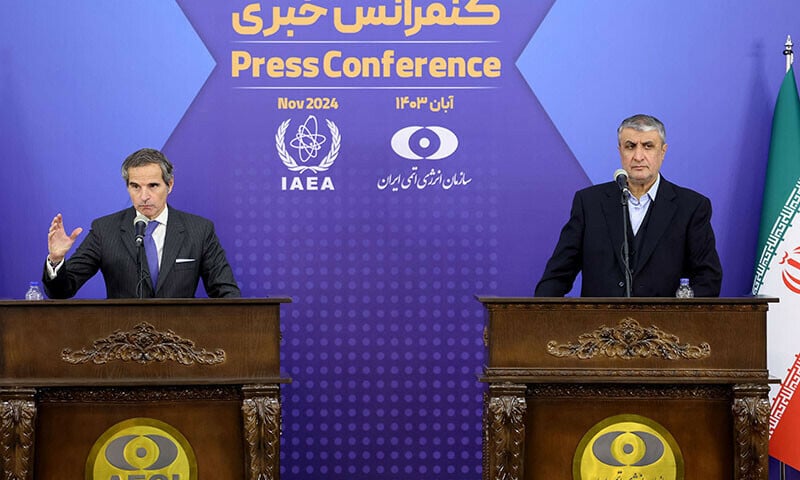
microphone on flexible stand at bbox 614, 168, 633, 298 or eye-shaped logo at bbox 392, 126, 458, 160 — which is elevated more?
eye-shaped logo at bbox 392, 126, 458, 160

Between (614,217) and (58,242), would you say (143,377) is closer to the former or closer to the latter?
(58,242)

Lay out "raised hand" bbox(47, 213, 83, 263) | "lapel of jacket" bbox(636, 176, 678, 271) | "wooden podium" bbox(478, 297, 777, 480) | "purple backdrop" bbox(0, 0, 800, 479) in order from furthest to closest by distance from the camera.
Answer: "purple backdrop" bbox(0, 0, 800, 479), "lapel of jacket" bbox(636, 176, 678, 271), "raised hand" bbox(47, 213, 83, 263), "wooden podium" bbox(478, 297, 777, 480)

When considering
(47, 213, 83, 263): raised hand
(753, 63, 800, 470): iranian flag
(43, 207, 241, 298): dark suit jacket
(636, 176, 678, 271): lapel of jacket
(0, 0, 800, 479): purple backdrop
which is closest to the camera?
(47, 213, 83, 263): raised hand

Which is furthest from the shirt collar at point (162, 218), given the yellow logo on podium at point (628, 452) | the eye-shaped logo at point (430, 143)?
the yellow logo on podium at point (628, 452)

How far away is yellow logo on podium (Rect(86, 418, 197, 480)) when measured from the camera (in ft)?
11.2

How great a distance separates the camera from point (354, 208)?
500 centimetres

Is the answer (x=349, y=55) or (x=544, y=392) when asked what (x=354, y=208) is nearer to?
Answer: (x=349, y=55)

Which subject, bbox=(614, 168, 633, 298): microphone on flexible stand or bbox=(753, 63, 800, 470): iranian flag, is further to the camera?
bbox=(753, 63, 800, 470): iranian flag

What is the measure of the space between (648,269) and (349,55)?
194cm

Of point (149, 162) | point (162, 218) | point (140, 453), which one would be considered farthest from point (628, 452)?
point (149, 162)

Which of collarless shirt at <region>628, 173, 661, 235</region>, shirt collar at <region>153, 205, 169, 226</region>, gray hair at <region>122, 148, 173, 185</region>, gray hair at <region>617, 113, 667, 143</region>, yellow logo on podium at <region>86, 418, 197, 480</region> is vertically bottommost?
yellow logo on podium at <region>86, 418, 197, 480</region>

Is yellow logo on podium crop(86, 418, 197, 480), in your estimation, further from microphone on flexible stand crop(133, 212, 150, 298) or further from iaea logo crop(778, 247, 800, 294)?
iaea logo crop(778, 247, 800, 294)

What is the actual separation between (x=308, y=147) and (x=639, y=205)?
69.7 inches

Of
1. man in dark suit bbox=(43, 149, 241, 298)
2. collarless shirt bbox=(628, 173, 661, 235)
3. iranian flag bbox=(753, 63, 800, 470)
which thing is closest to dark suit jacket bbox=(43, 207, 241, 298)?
man in dark suit bbox=(43, 149, 241, 298)
